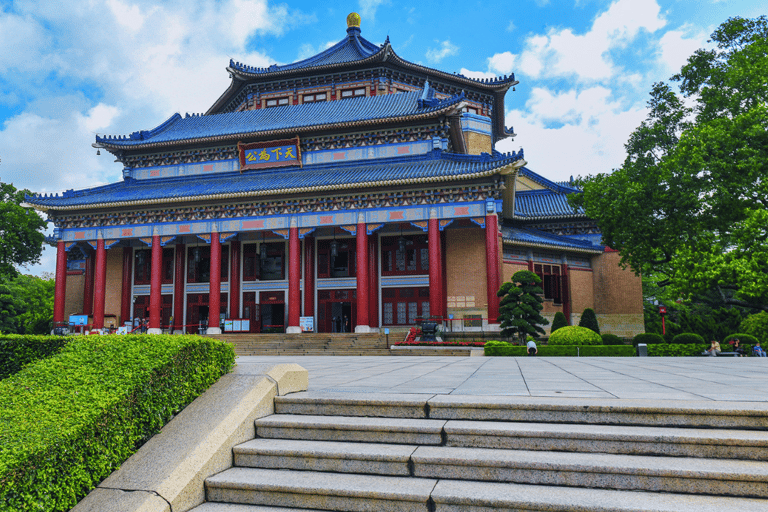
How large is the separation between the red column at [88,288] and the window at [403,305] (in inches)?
644

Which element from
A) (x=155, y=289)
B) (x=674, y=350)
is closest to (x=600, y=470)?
(x=674, y=350)

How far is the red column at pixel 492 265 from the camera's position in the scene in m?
21.9

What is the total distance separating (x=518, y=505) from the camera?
3463 millimetres

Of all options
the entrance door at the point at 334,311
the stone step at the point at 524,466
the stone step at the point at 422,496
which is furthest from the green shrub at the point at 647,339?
the stone step at the point at 422,496

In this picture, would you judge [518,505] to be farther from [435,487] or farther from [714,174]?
[714,174]

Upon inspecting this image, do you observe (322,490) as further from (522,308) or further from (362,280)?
(362,280)

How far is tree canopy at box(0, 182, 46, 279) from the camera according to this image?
31875 millimetres

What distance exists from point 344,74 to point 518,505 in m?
34.2

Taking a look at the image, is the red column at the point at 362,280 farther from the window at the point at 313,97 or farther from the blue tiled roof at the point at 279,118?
the window at the point at 313,97

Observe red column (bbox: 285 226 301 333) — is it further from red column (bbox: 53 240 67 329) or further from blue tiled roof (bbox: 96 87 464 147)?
red column (bbox: 53 240 67 329)

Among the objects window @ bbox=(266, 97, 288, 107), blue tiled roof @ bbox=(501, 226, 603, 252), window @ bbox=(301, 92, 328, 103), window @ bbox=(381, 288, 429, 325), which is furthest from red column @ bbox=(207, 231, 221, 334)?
blue tiled roof @ bbox=(501, 226, 603, 252)

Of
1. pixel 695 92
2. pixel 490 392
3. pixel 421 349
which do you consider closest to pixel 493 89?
pixel 695 92

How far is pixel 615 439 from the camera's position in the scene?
4.08m

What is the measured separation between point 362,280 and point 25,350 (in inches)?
711
